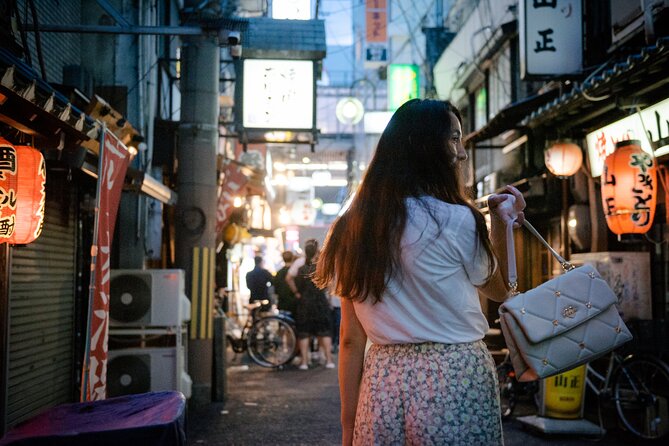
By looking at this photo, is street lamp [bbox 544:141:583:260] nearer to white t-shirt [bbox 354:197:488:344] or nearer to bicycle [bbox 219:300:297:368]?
bicycle [bbox 219:300:297:368]

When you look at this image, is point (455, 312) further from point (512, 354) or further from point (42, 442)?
point (42, 442)

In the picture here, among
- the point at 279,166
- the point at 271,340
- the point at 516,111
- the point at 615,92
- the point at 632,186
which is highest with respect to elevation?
the point at 279,166

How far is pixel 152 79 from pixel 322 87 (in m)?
27.2

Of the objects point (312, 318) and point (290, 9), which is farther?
point (290, 9)

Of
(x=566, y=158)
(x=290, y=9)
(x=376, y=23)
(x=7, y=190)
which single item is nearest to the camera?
(x=7, y=190)

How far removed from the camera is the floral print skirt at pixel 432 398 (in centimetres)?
244

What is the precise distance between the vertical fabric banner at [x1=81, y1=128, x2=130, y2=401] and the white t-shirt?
3.56 metres

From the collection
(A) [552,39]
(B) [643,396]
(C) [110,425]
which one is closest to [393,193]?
(C) [110,425]

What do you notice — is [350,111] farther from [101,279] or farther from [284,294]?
[101,279]

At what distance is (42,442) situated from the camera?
10.5 feet

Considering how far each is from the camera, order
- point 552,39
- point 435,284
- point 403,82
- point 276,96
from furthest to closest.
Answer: point 403,82, point 276,96, point 552,39, point 435,284

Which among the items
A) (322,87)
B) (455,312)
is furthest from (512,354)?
(322,87)

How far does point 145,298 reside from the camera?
9.27 meters

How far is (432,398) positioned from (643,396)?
272 inches
